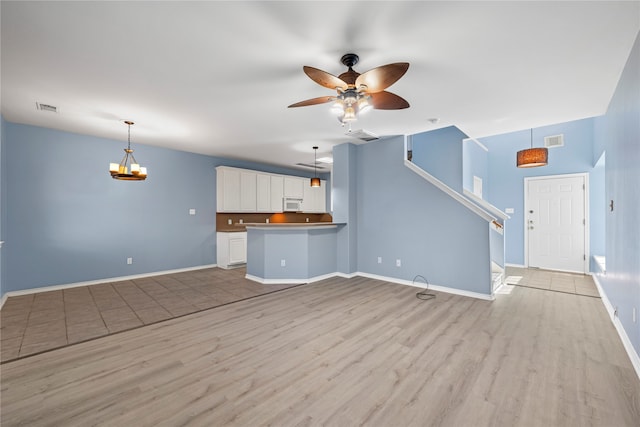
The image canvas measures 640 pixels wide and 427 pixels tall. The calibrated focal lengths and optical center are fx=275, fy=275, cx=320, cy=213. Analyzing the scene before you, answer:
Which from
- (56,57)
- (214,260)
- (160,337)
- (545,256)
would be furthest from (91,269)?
(545,256)

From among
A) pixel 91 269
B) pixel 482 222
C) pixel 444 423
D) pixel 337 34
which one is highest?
pixel 337 34

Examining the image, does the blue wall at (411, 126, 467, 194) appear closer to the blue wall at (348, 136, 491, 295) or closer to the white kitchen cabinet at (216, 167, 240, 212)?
the blue wall at (348, 136, 491, 295)

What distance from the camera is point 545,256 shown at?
20.1ft

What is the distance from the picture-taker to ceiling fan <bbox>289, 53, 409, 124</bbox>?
2025mm

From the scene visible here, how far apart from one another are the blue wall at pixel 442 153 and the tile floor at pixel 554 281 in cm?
201

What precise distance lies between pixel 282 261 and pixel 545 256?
581cm

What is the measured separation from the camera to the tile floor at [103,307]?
2828 mm

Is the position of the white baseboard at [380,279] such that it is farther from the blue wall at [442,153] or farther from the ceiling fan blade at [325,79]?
the ceiling fan blade at [325,79]

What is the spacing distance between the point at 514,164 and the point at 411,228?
367 cm

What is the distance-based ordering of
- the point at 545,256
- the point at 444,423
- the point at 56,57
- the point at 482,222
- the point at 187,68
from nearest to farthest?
→ 1. the point at 444,423
2. the point at 56,57
3. the point at 187,68
4. the point at 482,222
5. the point at 545,256

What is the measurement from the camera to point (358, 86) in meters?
2.21

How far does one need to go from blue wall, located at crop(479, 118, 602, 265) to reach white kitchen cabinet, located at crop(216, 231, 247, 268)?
246 inches

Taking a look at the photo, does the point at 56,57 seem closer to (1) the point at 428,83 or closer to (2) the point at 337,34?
(2) the point at 337,34

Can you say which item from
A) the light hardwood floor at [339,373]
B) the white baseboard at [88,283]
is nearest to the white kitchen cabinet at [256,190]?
the white baseboard at [88,283]
